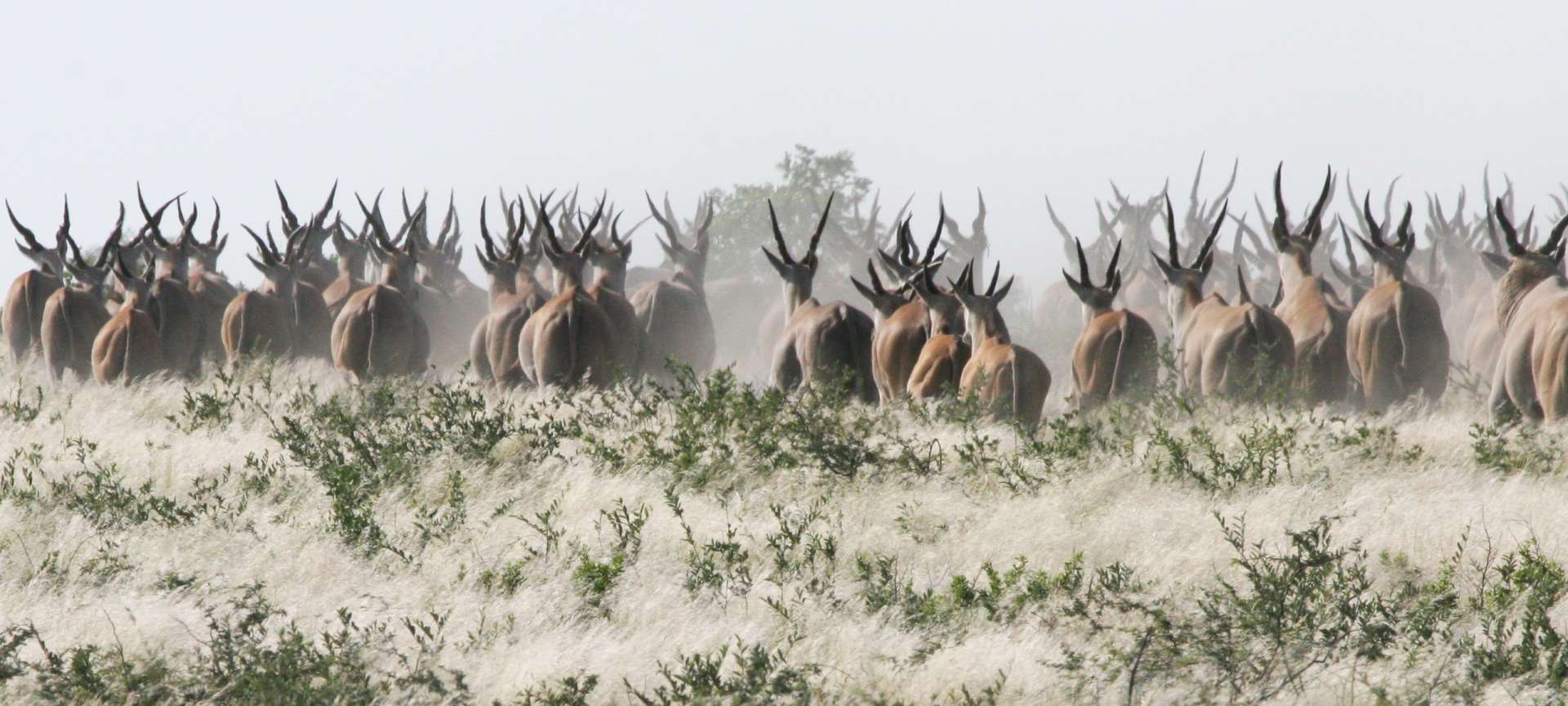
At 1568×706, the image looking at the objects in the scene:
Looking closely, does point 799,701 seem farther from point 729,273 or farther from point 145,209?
point 729,273

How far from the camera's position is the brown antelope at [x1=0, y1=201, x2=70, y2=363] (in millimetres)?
18875

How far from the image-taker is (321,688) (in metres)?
6.34

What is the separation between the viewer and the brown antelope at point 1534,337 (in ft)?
36.2

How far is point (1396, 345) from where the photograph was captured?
42.4ft

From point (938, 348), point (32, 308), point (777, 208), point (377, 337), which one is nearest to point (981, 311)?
point (938, 348)

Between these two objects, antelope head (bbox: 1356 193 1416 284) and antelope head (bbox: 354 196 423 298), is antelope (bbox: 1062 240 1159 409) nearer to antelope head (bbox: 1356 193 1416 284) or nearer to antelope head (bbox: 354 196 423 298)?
antelope head (bbox: 1356 193 1416 284)

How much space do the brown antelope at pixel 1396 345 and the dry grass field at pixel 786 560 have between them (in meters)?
1.83

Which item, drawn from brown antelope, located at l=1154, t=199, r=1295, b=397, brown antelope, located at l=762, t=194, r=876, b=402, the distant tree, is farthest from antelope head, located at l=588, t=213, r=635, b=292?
the distant tree

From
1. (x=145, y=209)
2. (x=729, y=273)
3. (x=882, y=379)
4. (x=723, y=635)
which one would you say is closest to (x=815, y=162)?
(x=729, y=273)

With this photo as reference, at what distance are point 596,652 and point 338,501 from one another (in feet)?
9.38

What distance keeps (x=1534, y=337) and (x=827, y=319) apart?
576 cm

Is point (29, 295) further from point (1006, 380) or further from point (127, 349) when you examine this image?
point (1006, 380)

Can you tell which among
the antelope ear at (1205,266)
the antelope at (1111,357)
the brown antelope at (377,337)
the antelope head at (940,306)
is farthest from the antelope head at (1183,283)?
the brown antelope at (377,337)

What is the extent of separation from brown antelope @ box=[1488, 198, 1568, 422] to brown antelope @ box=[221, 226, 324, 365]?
39.7 feet
